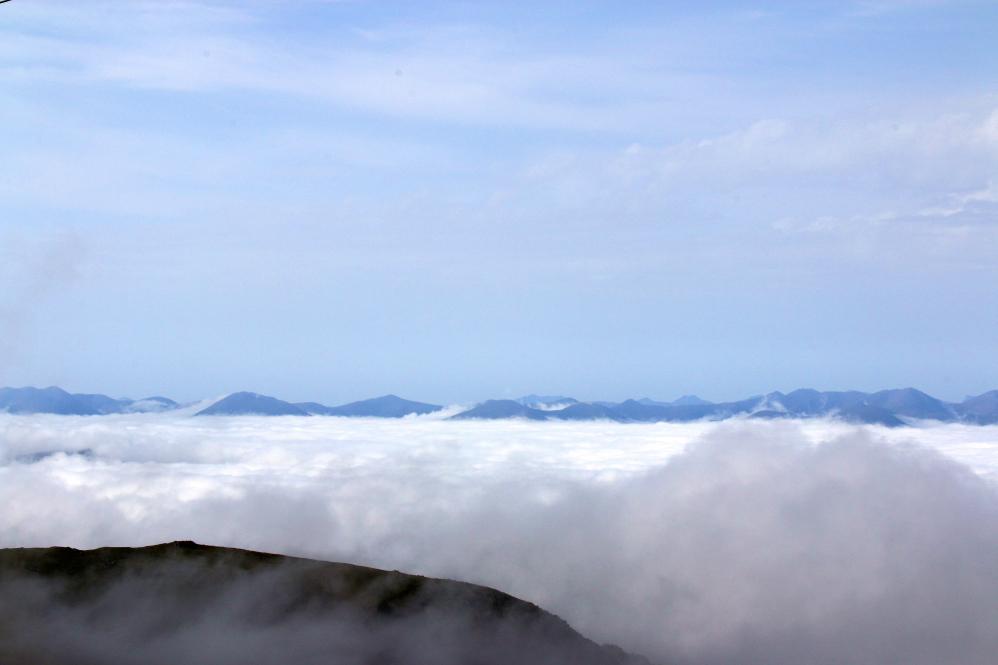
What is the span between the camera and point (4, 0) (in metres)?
21.2

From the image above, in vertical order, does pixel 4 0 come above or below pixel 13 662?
above

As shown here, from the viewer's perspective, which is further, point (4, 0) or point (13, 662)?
point (13, 662)

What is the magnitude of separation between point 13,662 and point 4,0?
20907cm

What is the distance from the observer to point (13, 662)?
19012cm
